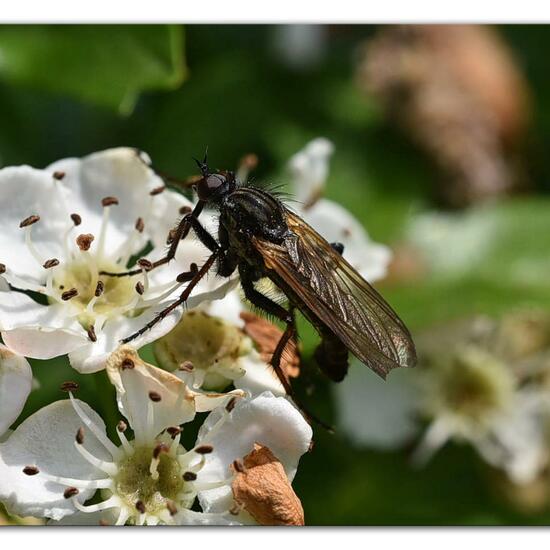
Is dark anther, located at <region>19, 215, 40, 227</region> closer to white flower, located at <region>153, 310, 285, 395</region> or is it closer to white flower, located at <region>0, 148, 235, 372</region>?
white flower, located at <region>0, 148, 235, 372</region>

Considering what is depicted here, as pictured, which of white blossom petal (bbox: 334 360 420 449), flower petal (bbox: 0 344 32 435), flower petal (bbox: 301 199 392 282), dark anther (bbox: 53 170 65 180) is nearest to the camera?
flower petal (bbox: 0 344 32 435)

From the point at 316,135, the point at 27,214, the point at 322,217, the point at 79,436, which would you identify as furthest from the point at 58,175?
the point at 316,135

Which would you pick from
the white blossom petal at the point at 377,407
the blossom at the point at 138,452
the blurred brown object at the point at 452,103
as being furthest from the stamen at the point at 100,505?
the blurred brown object at the point at 452,103

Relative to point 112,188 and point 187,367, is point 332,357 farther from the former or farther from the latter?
point 112,188

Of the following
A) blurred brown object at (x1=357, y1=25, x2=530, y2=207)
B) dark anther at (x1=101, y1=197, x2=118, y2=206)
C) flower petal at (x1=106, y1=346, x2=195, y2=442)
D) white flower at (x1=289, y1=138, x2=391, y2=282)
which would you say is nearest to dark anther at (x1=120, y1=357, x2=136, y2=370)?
flower petal at (x1=106, y1=346, x2=195, y2=442)

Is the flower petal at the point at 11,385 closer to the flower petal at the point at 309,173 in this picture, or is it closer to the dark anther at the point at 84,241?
the dark anther at the point at 84,241
